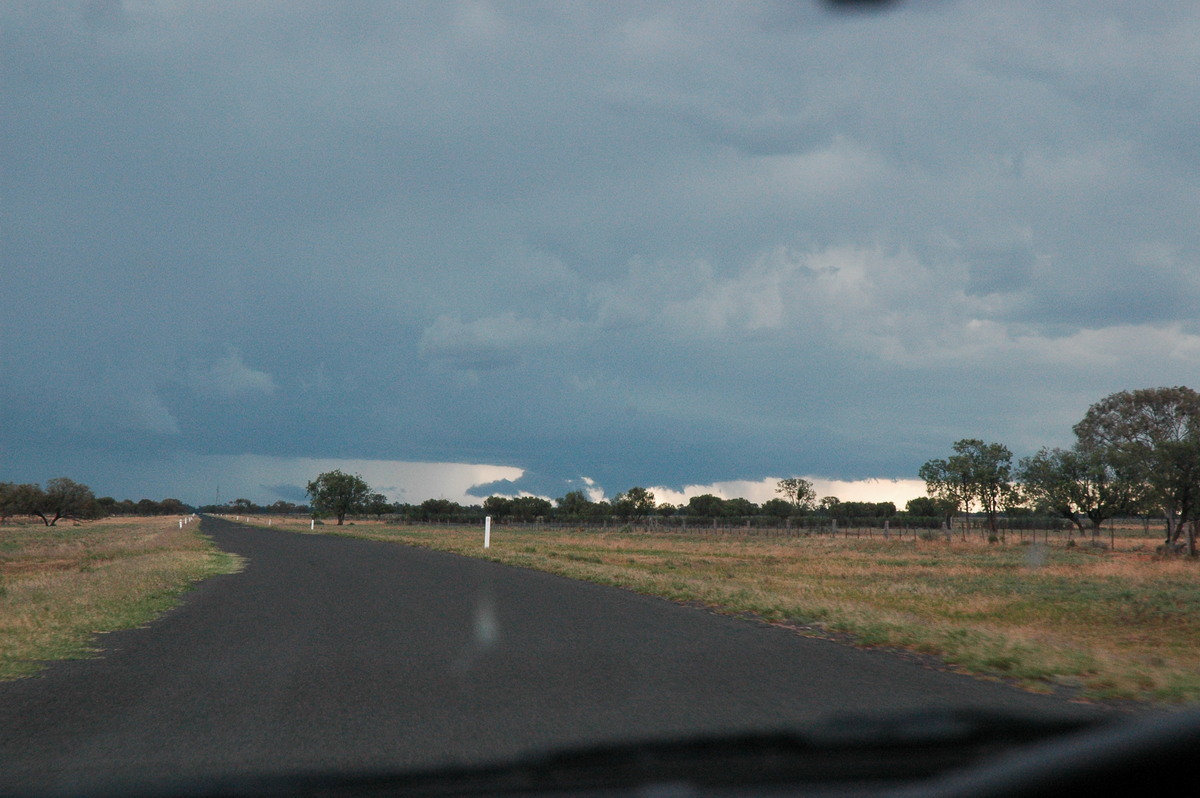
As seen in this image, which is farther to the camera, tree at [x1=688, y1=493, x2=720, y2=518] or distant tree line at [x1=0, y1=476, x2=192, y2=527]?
tree at [x1=688, y1=493, x2=720, y2=518]

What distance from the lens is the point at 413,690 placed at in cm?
780

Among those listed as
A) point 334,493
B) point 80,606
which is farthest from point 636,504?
point 80,606

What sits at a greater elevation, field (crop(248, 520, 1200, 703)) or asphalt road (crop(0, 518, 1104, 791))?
asphalt road (crop(0, 518, 1104, 791))

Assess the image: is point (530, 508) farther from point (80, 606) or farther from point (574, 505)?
point (80, 606)

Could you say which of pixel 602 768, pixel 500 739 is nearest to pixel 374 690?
pixel 500 739

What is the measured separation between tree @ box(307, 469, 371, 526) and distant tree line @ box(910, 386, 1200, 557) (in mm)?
93879

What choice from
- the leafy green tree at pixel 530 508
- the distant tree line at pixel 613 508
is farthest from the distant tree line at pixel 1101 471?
the leafy green tree at pixel 530 508

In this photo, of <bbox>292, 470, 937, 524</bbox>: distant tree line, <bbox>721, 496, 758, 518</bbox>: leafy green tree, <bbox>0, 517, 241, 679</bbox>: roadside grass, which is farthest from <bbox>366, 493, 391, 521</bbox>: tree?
<bbox>0, 517, 241, 679</bbox>: roadside grass

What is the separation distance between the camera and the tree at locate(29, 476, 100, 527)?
120m

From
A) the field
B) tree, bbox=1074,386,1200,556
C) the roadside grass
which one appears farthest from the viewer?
tree, bbox=1074,386,1200,556

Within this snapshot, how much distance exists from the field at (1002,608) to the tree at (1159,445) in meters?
3.98

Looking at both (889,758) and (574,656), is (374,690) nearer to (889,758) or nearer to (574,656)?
(574,656)

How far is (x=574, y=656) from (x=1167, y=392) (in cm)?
7386

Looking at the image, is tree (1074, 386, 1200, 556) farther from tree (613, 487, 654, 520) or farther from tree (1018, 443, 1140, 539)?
tree (613, 487, 654, 520)
